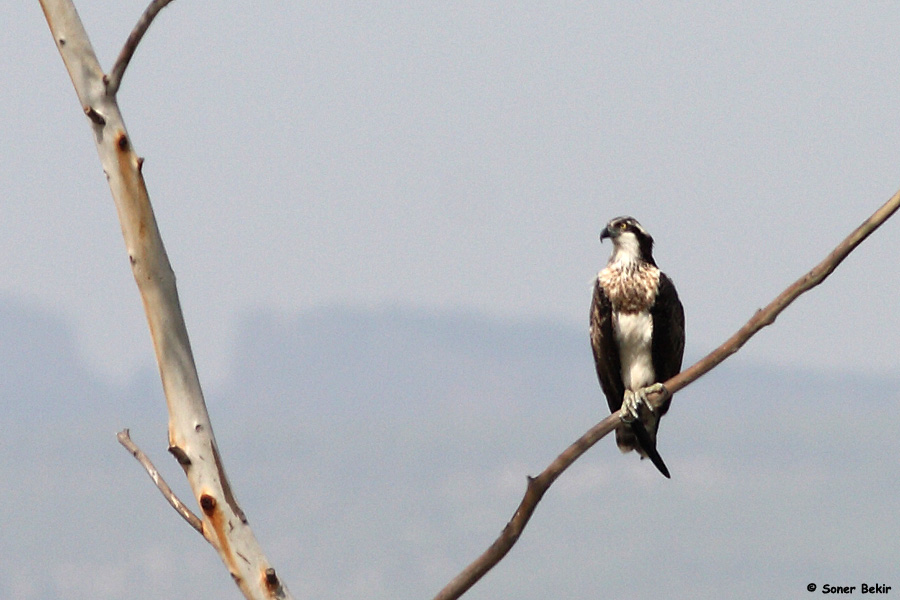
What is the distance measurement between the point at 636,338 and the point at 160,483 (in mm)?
3813

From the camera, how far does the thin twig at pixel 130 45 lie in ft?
21.2

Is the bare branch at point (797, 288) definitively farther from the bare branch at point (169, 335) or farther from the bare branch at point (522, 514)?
the bare branch at point (169, 335)

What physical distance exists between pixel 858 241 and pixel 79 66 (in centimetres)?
467

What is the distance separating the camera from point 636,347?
28.3 ft

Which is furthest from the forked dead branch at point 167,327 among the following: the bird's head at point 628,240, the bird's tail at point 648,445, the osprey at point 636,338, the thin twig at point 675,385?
the bird's head at point 628,240

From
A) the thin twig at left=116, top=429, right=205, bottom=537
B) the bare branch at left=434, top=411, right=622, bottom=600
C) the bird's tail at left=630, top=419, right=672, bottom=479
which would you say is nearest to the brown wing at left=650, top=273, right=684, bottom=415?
the bird's tail at left=630, top=419, right=672, bottom=479

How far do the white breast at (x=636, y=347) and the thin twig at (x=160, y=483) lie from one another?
144 inches

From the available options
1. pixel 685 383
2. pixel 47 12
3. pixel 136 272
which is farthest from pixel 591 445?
pixel 47 12

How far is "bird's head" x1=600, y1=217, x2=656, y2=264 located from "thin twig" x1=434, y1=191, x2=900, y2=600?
2589 mm

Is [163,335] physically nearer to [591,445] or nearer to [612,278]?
[591,445]

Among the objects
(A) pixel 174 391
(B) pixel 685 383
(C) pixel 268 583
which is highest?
(A) pixel 174 391

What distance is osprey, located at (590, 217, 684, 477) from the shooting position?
8.59 metres

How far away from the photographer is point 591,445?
6188mm

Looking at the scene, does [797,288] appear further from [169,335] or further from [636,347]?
[169,335]
